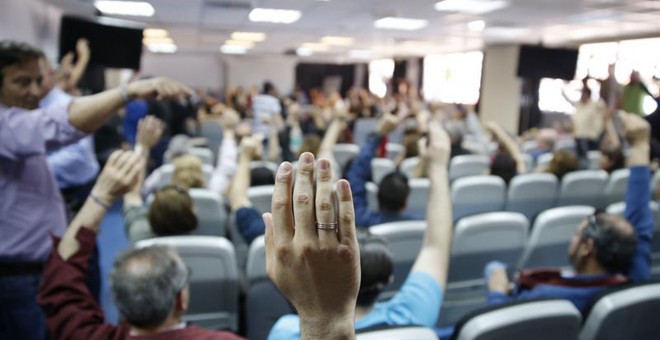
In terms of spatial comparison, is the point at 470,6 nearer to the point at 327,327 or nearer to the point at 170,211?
the point at 170,211

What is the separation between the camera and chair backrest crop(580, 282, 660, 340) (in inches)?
51.6

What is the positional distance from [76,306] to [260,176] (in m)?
Result: 1.49

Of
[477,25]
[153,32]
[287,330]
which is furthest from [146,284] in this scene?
[477,25]

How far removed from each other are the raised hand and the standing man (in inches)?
30.5

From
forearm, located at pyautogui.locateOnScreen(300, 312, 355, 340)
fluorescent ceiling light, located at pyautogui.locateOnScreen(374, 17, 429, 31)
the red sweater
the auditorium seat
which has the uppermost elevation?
fluorescent ceiling light, located at pyautogui.locateOnScreen(374, 17, 429, 31)

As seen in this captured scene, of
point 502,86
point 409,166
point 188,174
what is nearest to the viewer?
point 188,174

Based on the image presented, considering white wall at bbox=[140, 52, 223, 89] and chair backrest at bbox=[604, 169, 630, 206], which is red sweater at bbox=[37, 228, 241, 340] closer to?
chair backrest at bbox=[604, 169, 630, 206]

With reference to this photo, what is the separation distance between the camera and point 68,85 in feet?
9.27

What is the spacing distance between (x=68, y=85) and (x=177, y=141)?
1098 millimetres

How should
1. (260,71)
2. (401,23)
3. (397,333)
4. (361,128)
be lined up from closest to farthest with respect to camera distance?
(397,333), (401,23), (361,128), (260,71)

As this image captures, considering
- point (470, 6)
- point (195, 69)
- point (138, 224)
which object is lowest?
point (138, 224)

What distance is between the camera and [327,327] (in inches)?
20.5

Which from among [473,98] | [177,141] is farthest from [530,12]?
[473,98]

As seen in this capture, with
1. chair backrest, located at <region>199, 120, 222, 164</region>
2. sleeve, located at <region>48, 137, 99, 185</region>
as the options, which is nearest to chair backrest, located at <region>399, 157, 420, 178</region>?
sleeve, located at <region>48, 137, 99, 185</region>
